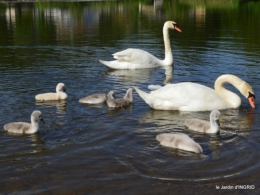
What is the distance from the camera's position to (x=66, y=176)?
7.62 m

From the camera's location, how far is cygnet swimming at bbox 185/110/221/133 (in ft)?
30.7

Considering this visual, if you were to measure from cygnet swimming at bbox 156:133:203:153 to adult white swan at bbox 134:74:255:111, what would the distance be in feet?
8.30

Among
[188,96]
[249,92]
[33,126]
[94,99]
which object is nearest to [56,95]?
[94,99]

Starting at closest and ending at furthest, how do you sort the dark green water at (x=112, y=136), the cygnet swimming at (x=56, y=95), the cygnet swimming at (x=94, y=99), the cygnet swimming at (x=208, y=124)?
the dark green water at (x=112, y=136)
the cygnet swimming at (x=208, y=124)
the cygnet swimming at (x=94, y=99)
the cygnet swimming at (x=56, y=95)

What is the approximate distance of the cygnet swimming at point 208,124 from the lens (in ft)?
30.7

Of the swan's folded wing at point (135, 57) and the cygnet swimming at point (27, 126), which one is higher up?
the swan's folded wing at point (135, 57)

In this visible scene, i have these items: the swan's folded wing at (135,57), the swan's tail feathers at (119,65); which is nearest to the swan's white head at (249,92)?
the swan's folded wing at (135,57)

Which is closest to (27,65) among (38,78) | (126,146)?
(38,78)

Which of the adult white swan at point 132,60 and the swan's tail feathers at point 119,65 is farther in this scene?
the swan's tail feathers at point 119,65

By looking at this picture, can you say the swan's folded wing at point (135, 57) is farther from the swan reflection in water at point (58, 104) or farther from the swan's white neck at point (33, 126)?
the swan's white neck at point (33, 126)

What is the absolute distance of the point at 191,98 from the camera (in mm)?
11344

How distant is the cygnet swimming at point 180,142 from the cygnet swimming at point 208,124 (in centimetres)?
95

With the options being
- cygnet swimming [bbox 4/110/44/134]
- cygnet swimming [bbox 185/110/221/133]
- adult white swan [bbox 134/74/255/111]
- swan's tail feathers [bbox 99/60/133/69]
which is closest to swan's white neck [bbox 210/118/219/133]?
cygnet swimming [bbox 185/110/221/133]

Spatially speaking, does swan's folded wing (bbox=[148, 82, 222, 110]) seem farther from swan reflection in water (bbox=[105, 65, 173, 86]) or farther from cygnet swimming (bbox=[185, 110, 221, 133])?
swan reflection in water (bbox=[105, 65, 173, 86])
